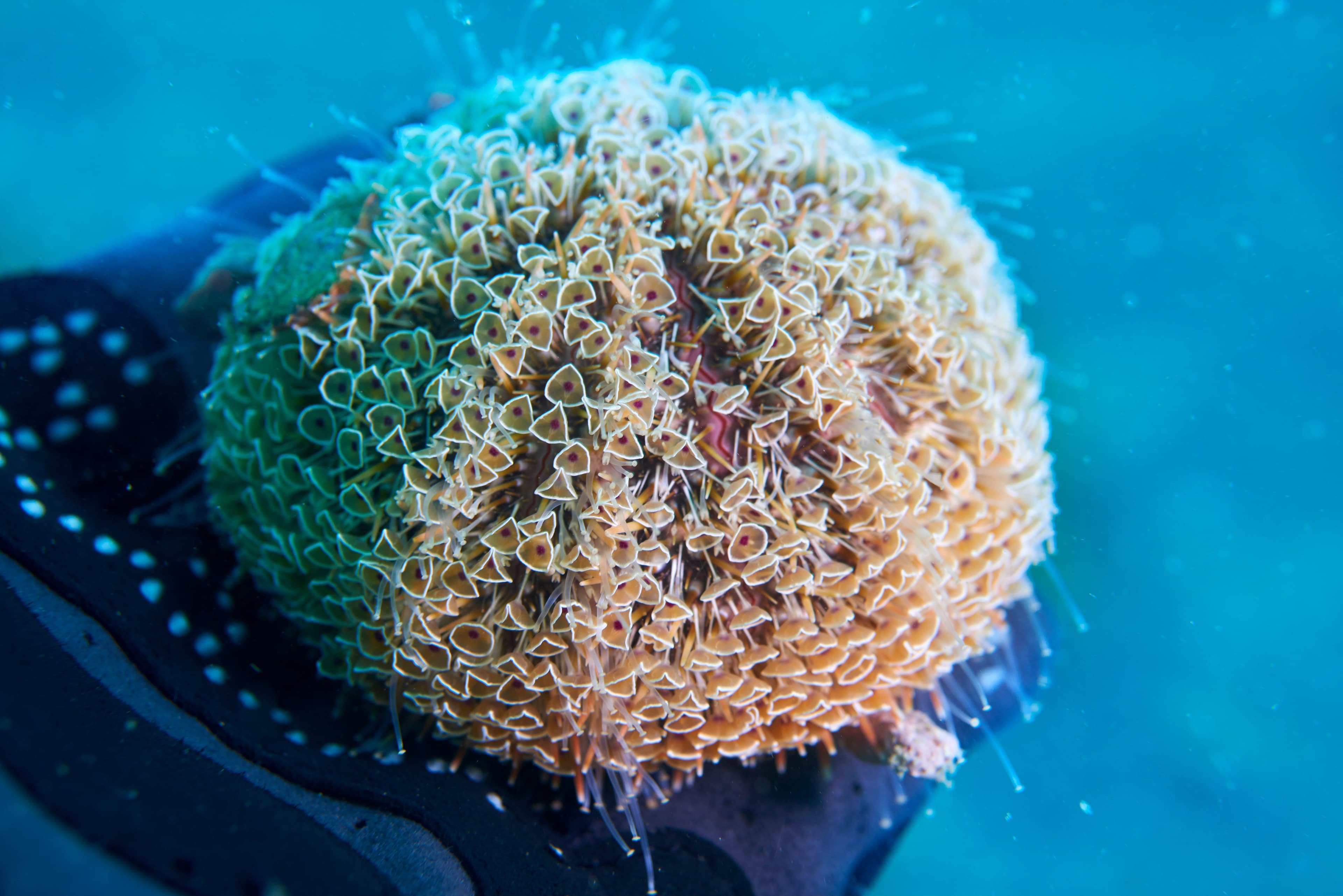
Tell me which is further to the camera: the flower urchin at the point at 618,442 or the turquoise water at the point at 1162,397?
the turquoise water at the point at 1162,397

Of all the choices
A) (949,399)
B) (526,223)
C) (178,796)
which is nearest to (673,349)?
(526,223)

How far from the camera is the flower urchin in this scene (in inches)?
85.6

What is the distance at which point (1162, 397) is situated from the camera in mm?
6844

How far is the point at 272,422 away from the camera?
2.54 metres

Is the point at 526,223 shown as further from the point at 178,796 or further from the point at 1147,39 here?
the point at 1147,39

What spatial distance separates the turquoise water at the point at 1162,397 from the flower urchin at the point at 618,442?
3.70 meters

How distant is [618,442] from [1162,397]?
6.98 m

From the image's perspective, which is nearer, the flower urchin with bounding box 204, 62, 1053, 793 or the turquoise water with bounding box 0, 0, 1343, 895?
the flower urchin with bounding box 204, 62, 1053, 793

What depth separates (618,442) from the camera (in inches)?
82.6

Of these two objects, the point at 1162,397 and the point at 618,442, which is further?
the point at 1162,397

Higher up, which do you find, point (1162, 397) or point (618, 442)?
point (1162, 397)

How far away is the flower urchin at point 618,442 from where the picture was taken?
2.17m

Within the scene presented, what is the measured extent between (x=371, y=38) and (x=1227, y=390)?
11.5m

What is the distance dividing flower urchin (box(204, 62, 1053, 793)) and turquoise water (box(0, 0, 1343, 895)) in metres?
3.70
